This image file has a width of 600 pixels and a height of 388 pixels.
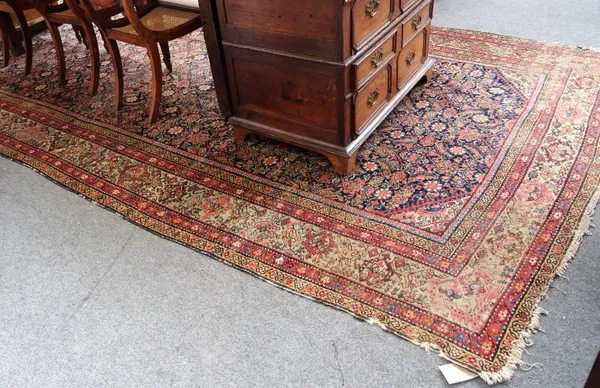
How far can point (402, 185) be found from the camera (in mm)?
2012

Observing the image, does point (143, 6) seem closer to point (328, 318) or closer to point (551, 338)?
point (328, 318)

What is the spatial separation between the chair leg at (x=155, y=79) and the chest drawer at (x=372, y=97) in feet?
3.63

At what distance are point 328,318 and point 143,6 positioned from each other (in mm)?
2043

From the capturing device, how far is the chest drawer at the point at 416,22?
7.31 feet

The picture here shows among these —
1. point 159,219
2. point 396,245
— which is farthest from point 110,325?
point 396,245

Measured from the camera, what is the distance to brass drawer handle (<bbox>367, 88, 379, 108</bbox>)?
208 centimetres

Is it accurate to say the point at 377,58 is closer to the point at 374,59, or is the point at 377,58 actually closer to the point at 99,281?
the point at 374,59

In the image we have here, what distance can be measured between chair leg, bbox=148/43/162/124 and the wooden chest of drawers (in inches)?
19.1

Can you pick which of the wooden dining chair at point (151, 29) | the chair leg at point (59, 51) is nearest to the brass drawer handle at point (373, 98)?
the wooden dining chair at point (151, 29)

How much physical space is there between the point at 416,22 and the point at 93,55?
5.74 feet

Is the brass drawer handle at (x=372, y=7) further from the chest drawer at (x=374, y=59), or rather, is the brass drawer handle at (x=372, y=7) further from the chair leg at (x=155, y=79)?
the chair leg at (x=155, y=79)

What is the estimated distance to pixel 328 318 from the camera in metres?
1.53

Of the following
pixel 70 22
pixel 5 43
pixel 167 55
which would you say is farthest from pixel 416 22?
pixel 5 43

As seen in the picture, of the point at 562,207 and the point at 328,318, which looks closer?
the point at 328,318
